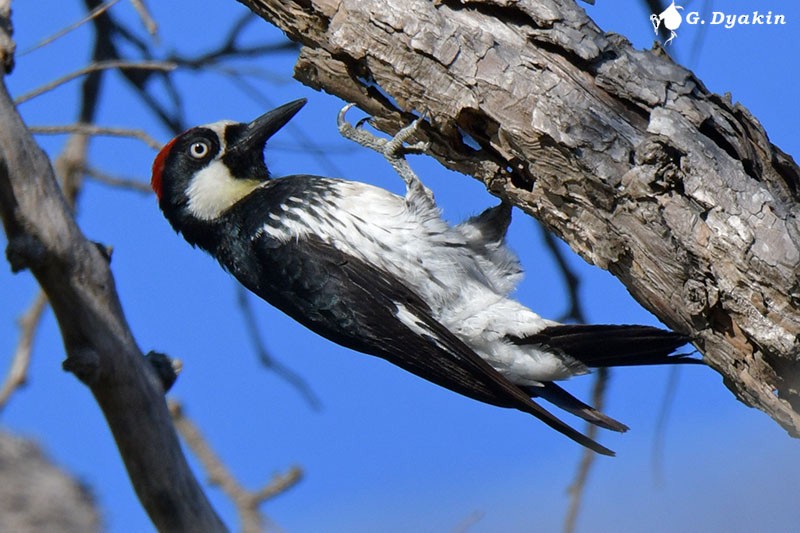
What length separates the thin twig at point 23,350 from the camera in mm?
3932

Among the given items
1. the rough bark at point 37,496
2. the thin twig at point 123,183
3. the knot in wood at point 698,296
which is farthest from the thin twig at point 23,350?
the knot in wood at point 698,296

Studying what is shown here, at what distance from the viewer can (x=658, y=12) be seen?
4.03 metres

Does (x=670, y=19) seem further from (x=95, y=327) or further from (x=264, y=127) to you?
(x=95, y=327)

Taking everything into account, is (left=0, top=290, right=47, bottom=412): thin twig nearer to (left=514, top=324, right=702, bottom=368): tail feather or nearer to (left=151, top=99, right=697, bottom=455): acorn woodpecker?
(left=151, top=99, right=697, bottom=455): acorn woodpecker

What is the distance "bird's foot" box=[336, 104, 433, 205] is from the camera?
3550 millimetres

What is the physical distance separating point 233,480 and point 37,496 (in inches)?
58.5

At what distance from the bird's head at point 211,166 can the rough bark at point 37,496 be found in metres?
1.94

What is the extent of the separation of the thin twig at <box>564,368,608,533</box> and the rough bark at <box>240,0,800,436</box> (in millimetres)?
788

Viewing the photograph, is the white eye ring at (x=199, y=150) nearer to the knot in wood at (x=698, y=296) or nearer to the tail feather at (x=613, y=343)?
the tail feather at (x=613, y=343)

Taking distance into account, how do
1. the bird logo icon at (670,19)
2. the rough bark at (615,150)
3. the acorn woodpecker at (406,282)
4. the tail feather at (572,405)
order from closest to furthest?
the rough bark at (615,150) < the tail feather at (572,405) < the acorn woodpecker at (406,282) < the bird logo icon at (670,19)

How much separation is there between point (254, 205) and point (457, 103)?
41.3 inches

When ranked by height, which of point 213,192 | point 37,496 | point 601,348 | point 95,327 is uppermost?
point 213,192

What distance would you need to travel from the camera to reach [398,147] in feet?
12.0

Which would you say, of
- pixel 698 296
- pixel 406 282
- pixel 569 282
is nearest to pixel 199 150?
pixel 406 282
